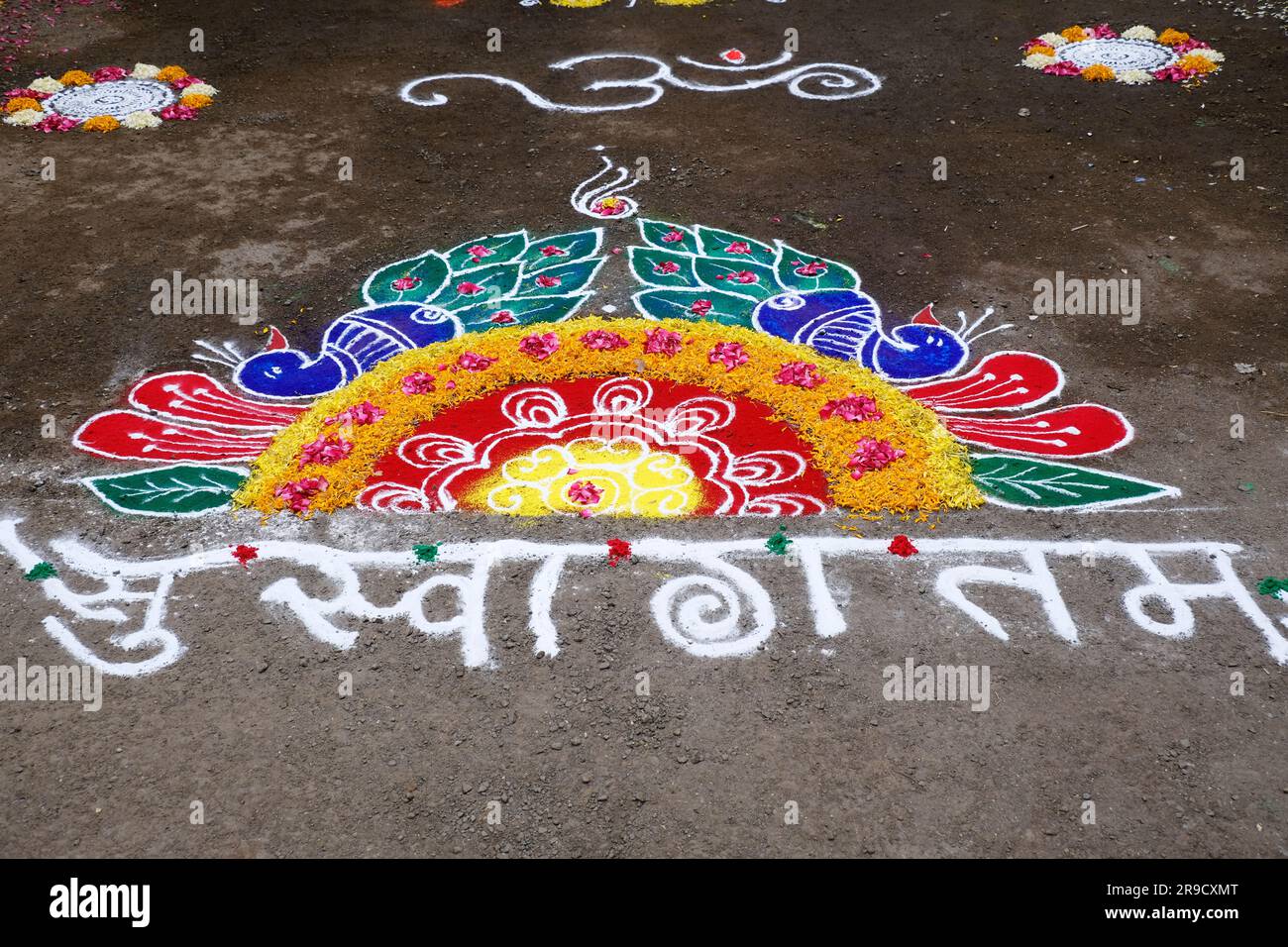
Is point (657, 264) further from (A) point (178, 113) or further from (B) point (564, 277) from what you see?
(A) point (178, 113)

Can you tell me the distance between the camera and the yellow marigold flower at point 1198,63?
37.0 feet

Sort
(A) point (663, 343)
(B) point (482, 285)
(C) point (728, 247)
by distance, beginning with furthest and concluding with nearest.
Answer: (C) point (728, 247), (B) point (482, 285), (A) point (663, 343)

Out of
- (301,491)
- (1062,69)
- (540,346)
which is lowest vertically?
(301,491)

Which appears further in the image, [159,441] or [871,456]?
[159,441]

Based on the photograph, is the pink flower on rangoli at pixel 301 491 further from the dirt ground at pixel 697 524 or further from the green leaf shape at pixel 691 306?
the green leaf shape at pixel 691 306

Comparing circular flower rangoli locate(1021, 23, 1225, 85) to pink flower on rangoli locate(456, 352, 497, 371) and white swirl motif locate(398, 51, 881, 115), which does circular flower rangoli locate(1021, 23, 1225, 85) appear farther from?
pink flower on rangoli locate(456, 352, 497, 371)

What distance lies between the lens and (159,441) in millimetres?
6656

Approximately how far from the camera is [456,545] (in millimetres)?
5816

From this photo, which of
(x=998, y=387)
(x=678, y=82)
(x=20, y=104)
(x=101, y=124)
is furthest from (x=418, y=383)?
(x=20, y=104)

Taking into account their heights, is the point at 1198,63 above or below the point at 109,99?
above

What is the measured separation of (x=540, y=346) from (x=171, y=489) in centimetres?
257

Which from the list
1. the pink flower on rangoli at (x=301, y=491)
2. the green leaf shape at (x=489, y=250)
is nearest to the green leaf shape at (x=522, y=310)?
the green leaf shape at (x=489, y=250)

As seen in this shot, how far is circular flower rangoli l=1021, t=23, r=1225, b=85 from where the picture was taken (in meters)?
11.3

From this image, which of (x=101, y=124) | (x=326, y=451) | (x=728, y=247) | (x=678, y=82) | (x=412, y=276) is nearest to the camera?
(x=326, y=451)
